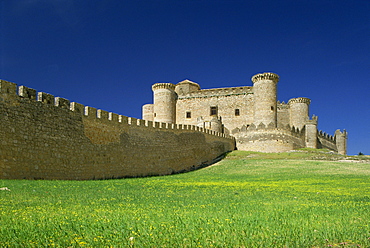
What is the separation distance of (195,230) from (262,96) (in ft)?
116

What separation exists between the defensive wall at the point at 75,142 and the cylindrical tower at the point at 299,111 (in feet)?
66.2

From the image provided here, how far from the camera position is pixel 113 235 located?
17.1ft

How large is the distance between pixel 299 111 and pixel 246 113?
6742mm

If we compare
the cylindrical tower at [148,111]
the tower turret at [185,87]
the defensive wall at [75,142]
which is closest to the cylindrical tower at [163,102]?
the tower turret at [185,87]

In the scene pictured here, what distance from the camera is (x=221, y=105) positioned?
144 ft

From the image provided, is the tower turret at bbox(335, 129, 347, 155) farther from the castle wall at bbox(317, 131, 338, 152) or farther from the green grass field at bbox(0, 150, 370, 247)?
the green grass field at bbox(0, 150, 370, 247)

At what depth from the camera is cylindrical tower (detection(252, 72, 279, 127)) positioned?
39062 mm

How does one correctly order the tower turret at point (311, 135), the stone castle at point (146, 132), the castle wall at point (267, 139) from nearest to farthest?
the stone castle at point (146, 132), the castle wall at point (267, 139), the tower turret at point (311, 135)

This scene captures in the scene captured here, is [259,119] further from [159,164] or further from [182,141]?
[159,164]

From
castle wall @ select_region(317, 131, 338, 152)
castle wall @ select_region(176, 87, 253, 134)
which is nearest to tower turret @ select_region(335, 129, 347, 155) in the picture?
castle wall @ select_region(317, 131, 338, 152)

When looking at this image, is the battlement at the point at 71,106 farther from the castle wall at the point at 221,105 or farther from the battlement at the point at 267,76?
the castle wall at the point at 221,105

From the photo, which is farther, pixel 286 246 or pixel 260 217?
pixel 260 217

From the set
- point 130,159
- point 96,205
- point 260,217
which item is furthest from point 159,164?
point 260,217

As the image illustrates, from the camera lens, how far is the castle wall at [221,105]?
138 feet
